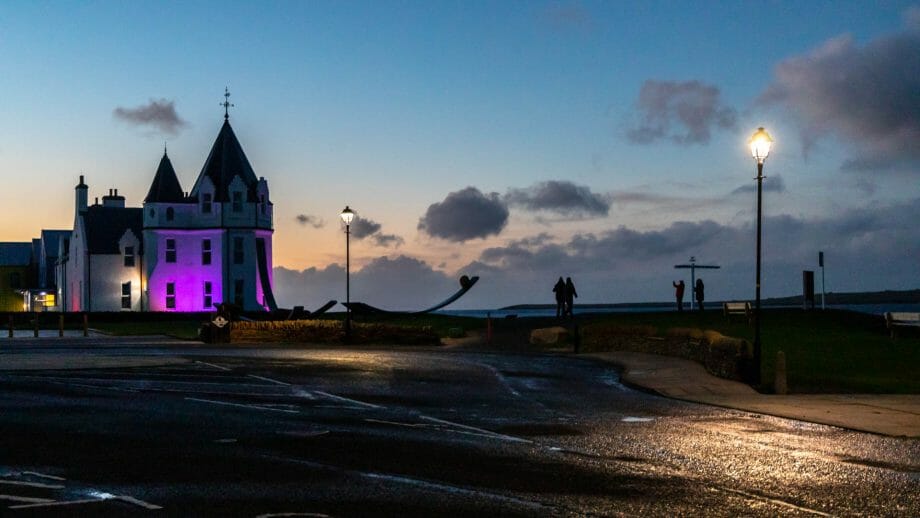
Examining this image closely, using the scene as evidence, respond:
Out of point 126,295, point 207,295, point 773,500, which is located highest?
point 126,295

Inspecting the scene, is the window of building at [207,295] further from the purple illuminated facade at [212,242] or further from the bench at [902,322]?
the bench at [902,322]

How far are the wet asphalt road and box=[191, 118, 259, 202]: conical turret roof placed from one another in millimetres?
58652

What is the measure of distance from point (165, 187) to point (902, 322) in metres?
56.7

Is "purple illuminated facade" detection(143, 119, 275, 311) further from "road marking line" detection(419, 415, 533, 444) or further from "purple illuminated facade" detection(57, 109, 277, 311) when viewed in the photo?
"road marking line" detection(419, 415, 533, 444)

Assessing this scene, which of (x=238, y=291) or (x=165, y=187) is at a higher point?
(x=165, y=187)

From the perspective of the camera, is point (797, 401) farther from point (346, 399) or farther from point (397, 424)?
point (346, 399)

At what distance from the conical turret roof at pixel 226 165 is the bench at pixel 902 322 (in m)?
50.3

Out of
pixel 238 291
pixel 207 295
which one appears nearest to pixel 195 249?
pixel 207 295

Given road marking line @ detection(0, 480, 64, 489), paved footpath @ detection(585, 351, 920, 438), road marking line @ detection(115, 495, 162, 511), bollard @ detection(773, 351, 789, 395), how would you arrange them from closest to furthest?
road marking line @ detection(115, 495, 162, 511) → road marking line @ detection(0, 480, 64, 489) → paved footpath @ detection(585, 351, 920, 438) → bollard @ detection(773, 351, 789, 395)

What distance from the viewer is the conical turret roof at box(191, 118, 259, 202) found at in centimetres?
8094

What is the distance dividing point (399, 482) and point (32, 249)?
365 feet

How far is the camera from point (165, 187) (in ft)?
270

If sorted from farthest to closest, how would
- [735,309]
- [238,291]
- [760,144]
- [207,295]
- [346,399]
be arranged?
[207,295], [238,291], [735,309], [760,144], [346,399]

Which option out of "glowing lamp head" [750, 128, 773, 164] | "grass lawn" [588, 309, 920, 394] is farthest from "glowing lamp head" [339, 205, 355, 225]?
"glowing lamp head" [750, 128, 773, 164]
